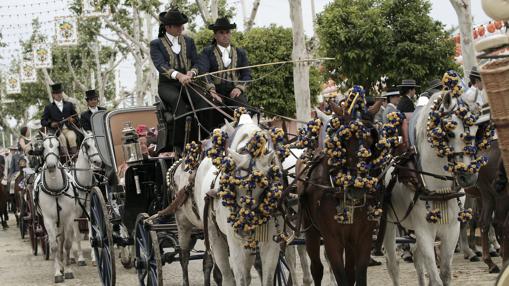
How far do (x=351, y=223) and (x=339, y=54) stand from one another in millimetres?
11266

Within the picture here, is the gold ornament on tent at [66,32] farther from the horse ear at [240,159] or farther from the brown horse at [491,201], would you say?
the horse ear at [240,159]

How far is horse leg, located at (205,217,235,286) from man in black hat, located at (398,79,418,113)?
3811 millimetres

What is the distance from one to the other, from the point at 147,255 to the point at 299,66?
755 cm

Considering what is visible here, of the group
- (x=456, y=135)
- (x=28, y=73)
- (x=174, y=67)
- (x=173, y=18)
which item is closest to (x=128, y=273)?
(x=174, y=67)

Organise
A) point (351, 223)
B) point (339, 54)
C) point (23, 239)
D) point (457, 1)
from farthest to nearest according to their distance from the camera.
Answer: point (23, 239) → point (339, 54) → point (457, 1) → point (351, 223)

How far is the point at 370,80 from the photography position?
19.2 m

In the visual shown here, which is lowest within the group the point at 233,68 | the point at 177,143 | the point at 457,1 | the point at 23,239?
the point at 23,239

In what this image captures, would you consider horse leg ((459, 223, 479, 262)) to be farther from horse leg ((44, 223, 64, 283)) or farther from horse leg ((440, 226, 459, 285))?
horse leg ((44, 223, 64, 283))

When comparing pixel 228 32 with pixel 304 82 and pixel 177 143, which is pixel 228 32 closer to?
pixel 177 143

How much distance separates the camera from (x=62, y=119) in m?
16.5

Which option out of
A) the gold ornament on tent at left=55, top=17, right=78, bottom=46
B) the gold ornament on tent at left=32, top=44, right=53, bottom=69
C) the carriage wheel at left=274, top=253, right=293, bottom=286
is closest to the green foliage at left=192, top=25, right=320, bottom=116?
the gold ornament on tent at left=55, top=17, right=78, bottom=46

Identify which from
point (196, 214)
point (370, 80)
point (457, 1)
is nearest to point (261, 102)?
point (370, 80)

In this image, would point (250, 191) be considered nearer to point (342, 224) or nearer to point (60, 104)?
point (342, 224)

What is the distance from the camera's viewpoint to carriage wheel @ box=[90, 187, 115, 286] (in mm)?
11188
